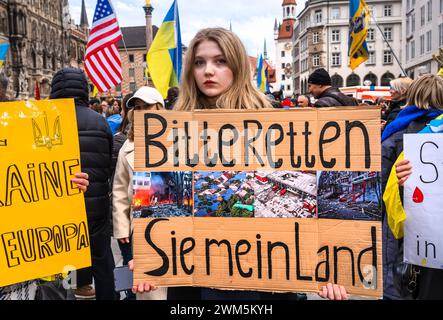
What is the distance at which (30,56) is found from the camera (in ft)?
210

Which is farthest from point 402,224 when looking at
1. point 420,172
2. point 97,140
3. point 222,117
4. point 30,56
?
point 30,56

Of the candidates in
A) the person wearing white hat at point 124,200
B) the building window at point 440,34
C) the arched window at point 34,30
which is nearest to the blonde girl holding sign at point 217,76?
the person wearing white hat at point 124,200

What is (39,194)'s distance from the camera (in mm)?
2455

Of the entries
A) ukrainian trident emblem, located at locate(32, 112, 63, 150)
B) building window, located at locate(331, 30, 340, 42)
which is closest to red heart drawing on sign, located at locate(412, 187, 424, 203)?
ukrainian trident emblem, located at locate(32, 112, 63, 150)

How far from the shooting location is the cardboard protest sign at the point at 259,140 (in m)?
2.04

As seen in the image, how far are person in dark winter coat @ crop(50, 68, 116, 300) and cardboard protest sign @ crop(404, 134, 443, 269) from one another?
2.33 m

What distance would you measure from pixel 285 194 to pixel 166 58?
6.43m

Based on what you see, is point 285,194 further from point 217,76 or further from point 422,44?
point 422,44

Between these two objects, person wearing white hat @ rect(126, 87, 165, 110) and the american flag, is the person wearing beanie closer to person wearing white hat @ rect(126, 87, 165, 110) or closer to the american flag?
person wearing white hat @ rect(126, 87, 165, 110)

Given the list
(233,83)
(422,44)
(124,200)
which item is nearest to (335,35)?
(422,44)

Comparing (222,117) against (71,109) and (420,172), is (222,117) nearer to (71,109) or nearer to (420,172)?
(71,109)

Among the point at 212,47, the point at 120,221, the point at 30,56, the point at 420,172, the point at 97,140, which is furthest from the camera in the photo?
the point at 30,56

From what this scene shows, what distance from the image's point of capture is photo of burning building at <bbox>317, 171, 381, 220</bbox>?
1.99 m

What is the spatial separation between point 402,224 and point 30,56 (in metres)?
68.1
